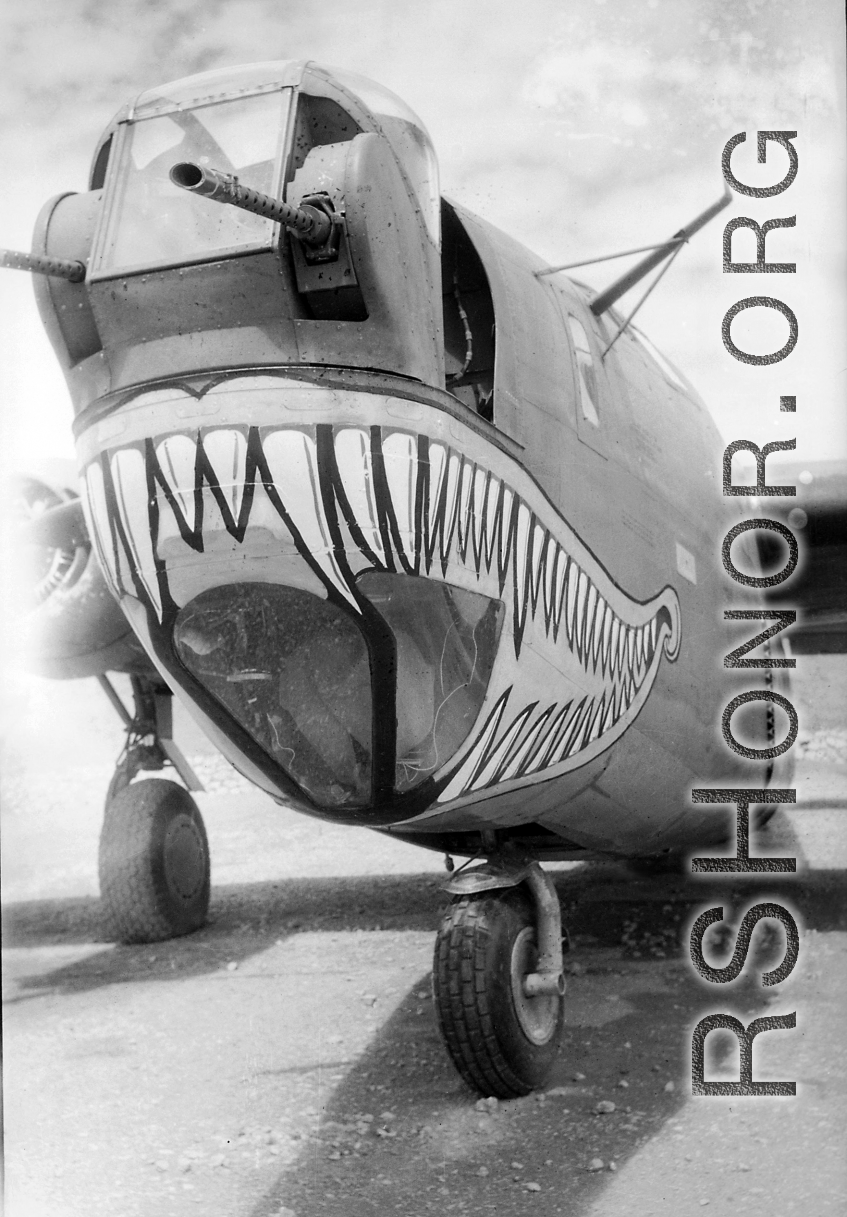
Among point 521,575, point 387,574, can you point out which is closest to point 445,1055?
point 521,575

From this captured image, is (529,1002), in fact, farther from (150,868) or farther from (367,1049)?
(150,868)

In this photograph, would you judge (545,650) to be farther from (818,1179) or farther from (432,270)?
(818,1179)

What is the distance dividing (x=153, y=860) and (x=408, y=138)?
391 centimetres

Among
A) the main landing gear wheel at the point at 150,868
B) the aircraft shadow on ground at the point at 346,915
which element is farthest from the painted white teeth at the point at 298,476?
the main landing gear wheel at the point at 150,868

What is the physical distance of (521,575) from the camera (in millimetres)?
3250

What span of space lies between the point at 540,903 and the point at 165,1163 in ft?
4.64

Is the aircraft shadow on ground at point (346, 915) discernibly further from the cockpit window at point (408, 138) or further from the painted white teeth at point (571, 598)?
the cockpit window at point (408, 138)

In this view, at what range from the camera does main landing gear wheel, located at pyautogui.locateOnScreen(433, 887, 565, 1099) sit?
3531 mm

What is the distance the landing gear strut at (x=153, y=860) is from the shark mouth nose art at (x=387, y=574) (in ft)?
9.21

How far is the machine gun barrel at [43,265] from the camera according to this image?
2598mm

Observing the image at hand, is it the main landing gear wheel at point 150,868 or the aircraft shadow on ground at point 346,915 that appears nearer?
the aircraft shadow on ground at point 346,915

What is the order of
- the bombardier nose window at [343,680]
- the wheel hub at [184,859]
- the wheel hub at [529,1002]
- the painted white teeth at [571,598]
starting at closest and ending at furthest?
the bombardier nose window at [343,680] → the painted white teeth at [571,598] → the wheel hub at [529,1002] → the wheel hub at [184,859]

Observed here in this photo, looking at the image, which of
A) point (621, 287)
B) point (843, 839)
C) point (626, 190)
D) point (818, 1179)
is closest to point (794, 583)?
point (843, 839)

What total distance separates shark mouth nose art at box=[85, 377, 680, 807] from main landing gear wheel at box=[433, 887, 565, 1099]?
1.65 feet
